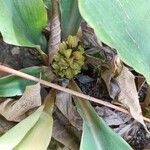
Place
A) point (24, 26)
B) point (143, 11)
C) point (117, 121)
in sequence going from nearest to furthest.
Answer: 1. point (143, 11)
2. point (24, 26)
3. point (117, 121)

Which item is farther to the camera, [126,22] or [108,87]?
[108,87]

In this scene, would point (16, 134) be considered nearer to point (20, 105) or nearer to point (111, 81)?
point (20, 105)

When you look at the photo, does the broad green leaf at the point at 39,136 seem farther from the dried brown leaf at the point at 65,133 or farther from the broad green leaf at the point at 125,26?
the broad green leaf at the point at 125,26

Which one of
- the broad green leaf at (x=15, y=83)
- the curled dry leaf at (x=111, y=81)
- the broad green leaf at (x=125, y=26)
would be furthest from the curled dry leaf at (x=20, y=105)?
the broad green leaf at (x=125, y=26)

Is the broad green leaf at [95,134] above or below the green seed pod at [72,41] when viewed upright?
below

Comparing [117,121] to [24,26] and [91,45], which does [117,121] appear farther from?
[24,26]

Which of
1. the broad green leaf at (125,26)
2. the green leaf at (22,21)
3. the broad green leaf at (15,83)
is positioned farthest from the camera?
the broad green leaf at (15,83)

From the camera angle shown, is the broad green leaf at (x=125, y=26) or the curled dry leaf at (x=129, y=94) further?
the curled dry leaf at (x=129, y=94)

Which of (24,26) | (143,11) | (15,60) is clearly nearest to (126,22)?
(143,11)
